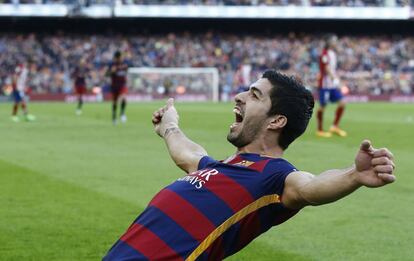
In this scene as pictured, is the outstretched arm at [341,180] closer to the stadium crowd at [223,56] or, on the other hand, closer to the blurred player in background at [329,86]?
the blurred player in background at [329,86]

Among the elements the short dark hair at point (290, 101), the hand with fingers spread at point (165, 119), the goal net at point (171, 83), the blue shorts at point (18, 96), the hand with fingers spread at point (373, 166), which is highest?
the short dark hair at point (290, 101)

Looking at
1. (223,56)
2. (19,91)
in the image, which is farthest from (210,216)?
(223,56)

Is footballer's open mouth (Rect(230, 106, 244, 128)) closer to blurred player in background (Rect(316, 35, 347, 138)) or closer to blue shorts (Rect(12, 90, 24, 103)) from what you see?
blurred player in background (Rect(316, 35, 347, 138))

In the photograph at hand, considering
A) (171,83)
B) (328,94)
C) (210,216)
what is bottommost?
(171,83)

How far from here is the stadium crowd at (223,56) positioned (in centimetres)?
5291

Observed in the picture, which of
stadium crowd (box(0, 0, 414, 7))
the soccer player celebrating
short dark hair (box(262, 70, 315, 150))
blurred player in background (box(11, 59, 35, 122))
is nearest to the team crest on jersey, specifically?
the soccer player celebrating

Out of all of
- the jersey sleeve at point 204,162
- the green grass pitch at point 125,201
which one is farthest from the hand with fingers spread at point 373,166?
the green grass pitch at point 125,201

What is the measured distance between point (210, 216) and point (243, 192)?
Result: 19cm

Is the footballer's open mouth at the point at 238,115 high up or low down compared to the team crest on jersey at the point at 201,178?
up

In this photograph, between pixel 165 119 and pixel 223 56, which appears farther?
pixel 223 56

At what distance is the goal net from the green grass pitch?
27763mm

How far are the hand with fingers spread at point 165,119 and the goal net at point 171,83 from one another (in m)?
44.1

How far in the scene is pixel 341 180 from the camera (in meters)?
3.98

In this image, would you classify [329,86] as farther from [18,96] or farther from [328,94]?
[18,96]
